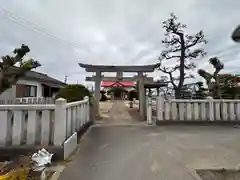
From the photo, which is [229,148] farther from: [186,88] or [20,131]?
[186,88]

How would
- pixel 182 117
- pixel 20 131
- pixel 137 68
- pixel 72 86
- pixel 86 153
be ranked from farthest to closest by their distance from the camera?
pixel 137 68 → pixel 72 86 → pixel 182 117 → pixel 86 153 → pixel 20 131

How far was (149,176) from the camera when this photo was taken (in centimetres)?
415

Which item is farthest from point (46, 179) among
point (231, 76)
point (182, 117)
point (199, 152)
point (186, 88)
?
point (231, 76)

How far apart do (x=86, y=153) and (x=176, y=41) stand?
10.2 m

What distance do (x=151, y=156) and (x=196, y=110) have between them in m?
5.60

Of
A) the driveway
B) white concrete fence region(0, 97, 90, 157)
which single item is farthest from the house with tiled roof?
white concrete fence region(0, 97, 90, 157)

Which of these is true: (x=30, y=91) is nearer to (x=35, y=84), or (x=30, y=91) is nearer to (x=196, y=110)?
(x=35, y=84)

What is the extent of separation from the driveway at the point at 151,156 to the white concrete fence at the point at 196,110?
233 cm

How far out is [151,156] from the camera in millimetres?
5441

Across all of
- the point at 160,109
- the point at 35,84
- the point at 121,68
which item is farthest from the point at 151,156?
the point at 35,84

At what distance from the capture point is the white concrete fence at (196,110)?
34.1 ft

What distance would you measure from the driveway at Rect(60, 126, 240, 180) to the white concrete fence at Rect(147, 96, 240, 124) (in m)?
2.33

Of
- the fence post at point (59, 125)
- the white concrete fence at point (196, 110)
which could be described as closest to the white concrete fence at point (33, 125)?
the fence post at point (59, 125)

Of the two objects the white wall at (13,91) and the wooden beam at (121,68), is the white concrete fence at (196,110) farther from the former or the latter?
the white wall at (13,91)
